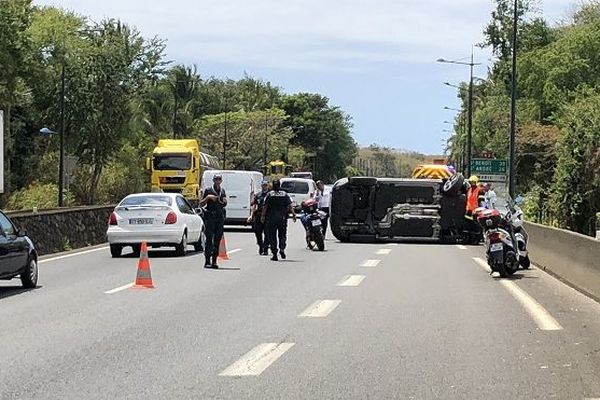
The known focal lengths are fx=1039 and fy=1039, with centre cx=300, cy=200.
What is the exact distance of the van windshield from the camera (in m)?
50.6

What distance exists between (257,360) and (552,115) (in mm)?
55021

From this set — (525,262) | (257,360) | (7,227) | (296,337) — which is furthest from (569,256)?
(257,360)

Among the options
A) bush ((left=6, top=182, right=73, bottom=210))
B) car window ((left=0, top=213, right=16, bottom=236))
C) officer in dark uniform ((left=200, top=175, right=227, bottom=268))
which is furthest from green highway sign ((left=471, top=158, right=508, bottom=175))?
car window ((left=0, top=213, right=16, bottom=236))

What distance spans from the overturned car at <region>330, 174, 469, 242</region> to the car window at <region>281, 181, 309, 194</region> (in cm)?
1740

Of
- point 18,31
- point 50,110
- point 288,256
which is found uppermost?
point 18,31

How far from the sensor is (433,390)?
8.12 m

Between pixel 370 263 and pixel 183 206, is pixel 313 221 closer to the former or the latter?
pixel 183 206

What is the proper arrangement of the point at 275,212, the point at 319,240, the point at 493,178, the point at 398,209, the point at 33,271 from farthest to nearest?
1. the point at 493,178
2. the point at 398,209
3. the point at 319,240
4. the point at 275,212
5. the point at 33,271

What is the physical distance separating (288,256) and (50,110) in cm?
4351

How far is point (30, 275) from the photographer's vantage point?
52.5 ft

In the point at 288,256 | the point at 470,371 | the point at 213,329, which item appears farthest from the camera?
the point at 288,256

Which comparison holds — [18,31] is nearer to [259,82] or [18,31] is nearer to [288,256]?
[288,256]

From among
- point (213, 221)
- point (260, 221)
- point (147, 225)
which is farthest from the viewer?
point (260, 221)

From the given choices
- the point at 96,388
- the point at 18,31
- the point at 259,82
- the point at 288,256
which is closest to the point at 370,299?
the point at 96,388
